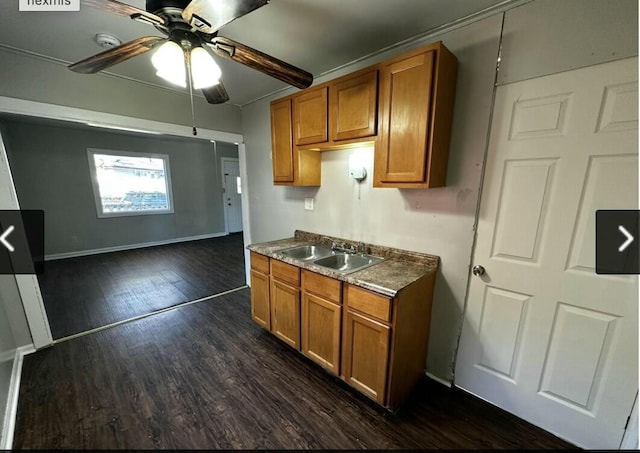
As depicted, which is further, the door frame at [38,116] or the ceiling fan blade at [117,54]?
the door frame at [38,116]

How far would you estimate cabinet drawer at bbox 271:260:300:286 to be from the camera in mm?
1940

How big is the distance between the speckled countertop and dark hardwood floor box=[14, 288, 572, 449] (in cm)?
84

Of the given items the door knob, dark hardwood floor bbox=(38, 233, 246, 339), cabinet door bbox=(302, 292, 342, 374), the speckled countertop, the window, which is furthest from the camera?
the window

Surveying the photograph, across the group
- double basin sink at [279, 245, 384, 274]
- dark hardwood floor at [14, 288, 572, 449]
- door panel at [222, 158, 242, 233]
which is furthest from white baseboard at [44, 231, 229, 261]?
double basin sink at [279, 245, 384, 274]

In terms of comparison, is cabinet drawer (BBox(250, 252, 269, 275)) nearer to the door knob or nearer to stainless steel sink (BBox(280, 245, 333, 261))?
stainless steel sink (BBox(280, 245, 333, 261))

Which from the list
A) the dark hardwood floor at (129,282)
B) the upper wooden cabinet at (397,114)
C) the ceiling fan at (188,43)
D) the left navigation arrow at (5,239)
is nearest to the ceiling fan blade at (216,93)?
the ceiling fan at (188,43)

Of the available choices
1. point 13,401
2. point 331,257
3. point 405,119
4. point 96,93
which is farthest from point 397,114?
point 13,401

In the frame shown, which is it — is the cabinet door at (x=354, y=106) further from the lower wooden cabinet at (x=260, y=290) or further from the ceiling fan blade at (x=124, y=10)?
the lower wooden cabinet at (x=260, y=290)

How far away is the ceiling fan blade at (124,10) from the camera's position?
3.16ft

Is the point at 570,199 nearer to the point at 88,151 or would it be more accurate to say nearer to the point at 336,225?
the point at 336,225

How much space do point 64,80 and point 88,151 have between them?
344 centimetres

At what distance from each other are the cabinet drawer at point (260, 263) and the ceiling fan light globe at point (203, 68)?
1364 millimetres

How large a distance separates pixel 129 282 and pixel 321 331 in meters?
3.29

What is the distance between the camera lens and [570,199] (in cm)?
129
